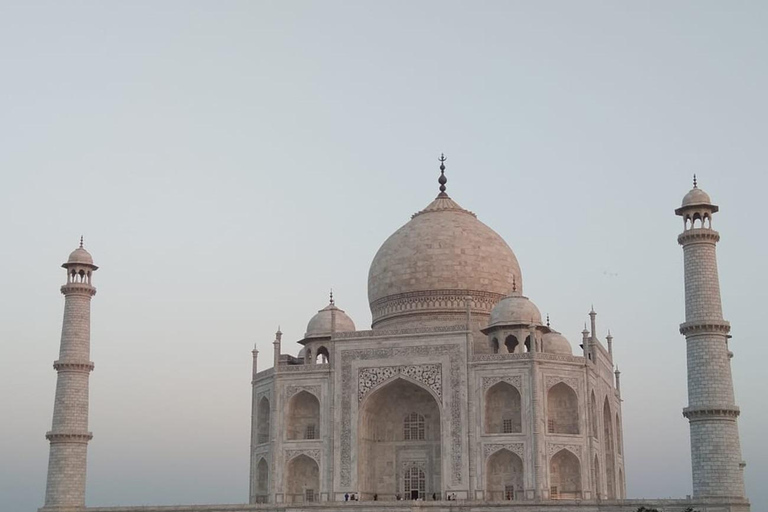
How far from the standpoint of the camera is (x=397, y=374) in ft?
100

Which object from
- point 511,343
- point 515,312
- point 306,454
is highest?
point 515,312

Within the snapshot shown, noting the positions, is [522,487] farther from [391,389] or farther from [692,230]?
[692,230]

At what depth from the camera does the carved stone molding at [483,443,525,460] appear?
2888cm

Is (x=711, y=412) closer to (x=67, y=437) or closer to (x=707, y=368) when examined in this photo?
(x=707, y=368)

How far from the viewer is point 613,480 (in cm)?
3219

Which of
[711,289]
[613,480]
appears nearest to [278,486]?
[613,480]

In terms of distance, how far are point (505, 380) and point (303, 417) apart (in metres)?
6.12

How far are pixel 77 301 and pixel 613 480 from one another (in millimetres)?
16788

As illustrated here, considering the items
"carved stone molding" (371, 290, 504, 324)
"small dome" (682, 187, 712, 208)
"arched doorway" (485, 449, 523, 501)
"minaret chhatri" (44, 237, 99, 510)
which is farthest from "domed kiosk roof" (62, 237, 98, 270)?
"small dome" (682, 187, 712, 208)

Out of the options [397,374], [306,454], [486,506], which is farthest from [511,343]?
[306,454]

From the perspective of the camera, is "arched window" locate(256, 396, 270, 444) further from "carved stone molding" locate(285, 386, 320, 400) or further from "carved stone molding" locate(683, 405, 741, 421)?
"carved stone molding" locate(683, 405, 741, 421)

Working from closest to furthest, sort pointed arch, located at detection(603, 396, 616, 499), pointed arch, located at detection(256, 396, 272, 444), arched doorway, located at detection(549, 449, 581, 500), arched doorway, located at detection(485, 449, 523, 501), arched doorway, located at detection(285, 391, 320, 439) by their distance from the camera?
arched doorway, located at detection(485, 449, 523, 501), arched doorway, located at detection(549, 449, 581, 500), arched doorway, located at detection(285, 391, 320, 439), pointed arch, located at detection(603, 396, 616, 499), pointed arch, located at detection(256, 396, 272, 444)

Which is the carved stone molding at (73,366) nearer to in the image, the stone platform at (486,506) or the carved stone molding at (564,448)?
the stone platform at (486,506)

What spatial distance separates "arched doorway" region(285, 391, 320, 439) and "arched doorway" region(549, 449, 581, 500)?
22.1 feet
